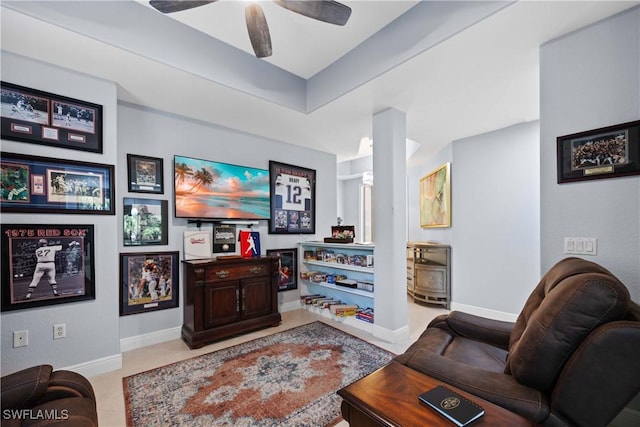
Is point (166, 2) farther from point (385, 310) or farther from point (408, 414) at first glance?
point (385, 310)

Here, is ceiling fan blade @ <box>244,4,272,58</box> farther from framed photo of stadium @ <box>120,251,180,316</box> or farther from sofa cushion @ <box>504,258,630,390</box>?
framed photo of stadium @ <box>120,251,180,316</box>

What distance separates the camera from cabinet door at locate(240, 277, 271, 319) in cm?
315

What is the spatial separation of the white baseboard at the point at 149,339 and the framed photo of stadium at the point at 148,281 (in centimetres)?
26

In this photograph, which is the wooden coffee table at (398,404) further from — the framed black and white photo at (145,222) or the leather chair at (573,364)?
the framed black and white photo at (145,222)

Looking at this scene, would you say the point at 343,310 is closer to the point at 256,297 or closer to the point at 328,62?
the point at 256,297

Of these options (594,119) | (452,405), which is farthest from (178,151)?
(594,119)

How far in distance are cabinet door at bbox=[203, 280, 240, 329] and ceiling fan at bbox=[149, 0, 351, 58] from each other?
239cm

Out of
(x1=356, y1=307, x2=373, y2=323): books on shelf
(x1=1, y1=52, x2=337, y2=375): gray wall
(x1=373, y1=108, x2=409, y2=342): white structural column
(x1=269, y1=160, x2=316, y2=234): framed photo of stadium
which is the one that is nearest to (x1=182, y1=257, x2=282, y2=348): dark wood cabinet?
(x1=1, y1=52, x2=337, y2=375): gray wall

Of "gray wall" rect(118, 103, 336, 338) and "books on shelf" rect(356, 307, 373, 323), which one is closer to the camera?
"gray wall" rect(118, 103, 336, 338)

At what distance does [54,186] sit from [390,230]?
304cm

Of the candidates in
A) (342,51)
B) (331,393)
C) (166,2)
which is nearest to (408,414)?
(331,393)

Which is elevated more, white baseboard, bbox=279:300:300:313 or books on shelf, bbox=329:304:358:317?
books on shelf, bbox=329:304:358:317

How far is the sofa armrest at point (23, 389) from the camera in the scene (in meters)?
1.08

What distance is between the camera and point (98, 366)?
7.51ft
